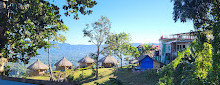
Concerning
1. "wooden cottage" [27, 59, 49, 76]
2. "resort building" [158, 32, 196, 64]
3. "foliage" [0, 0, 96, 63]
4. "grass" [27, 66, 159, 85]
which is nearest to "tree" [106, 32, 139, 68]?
"grass" [27, 66, 159, 85]

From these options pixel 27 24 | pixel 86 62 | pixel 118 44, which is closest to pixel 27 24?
pixel 27 24

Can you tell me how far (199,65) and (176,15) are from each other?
13.2m

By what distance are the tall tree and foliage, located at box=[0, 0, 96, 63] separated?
19812 millimetres

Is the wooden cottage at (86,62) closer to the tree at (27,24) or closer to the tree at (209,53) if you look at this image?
the tree at (27,24)

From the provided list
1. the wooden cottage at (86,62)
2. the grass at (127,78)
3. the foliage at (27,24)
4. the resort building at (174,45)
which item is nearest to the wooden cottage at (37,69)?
the grass at (127,78)

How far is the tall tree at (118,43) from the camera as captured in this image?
28.5 metres

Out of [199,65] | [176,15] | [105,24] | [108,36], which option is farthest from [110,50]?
[199,65]

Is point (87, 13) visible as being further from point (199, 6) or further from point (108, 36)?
point (108, 36)

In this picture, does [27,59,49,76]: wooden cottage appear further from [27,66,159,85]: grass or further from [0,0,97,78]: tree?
[0,0,97,78]: tree

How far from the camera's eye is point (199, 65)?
6.38 m

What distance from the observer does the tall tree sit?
28547 mm

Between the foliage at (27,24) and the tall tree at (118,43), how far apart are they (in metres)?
19.8

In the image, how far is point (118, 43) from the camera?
31.2m

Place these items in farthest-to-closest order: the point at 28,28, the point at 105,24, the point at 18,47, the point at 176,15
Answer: the point at 105,24
the point at 176,15
the point at 18,47
the point at 28,28
